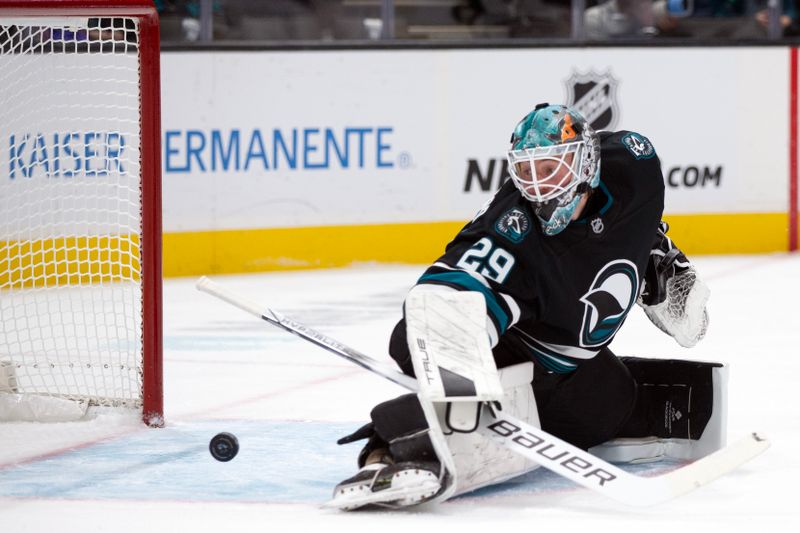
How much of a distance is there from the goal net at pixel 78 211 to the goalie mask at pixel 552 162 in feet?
3.60

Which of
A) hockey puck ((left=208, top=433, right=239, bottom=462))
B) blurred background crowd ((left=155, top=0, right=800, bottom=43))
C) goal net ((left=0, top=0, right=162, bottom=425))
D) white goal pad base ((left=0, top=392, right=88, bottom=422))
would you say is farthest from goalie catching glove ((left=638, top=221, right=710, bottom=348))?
blurred background crowd ((left=155, top=0, right=800, bottom=43))

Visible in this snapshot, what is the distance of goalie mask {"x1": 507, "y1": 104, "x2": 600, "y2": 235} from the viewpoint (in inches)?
98.3

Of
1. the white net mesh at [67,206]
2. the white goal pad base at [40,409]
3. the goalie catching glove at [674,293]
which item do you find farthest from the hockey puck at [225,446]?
the white net mesh at [67,206]

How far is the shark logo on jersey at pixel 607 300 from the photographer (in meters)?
2.65

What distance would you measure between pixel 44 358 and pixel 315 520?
65.5 inches

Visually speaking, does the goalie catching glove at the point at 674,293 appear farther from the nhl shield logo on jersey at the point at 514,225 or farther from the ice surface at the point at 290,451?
the nhl shield logo on jersey at the point at 514,225

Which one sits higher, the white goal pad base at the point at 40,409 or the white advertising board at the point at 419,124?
the white advertising board at the point at 419,124

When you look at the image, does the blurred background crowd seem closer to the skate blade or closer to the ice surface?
the ice surface

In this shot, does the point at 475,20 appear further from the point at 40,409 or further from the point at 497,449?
the point at 497,449

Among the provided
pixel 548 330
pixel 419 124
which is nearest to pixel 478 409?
pixel 548 330

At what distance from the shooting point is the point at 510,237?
2.52 metres

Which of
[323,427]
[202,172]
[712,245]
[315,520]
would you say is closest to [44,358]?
[323,427]

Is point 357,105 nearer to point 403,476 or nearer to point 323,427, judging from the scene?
point 323,427

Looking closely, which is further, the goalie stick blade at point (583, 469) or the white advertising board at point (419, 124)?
the white advertising board at point (419, 124)
